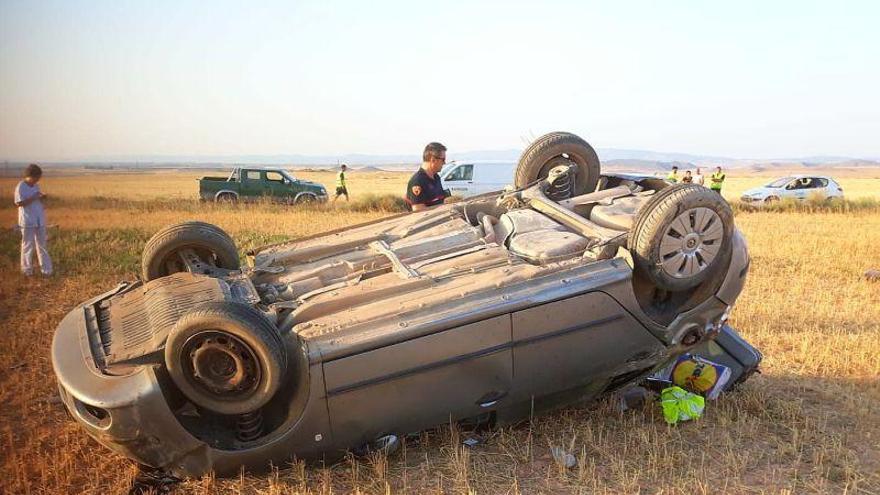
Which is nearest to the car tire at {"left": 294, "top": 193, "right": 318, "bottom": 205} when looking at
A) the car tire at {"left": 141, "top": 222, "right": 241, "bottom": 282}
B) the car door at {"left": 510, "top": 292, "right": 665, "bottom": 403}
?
the car tire at {"left": 141, "top": 222, "right": 241, "bottom": 282}

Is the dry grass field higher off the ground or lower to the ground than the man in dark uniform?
lower

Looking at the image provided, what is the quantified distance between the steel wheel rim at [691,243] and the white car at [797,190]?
19.0 metres

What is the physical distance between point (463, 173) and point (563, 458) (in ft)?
52.3

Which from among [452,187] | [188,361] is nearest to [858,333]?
A: [188,361]

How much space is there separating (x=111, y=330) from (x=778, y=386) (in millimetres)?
4863

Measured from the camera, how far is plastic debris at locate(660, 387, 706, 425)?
462cm

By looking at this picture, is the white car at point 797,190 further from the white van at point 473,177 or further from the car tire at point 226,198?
the car tire at point 226,198

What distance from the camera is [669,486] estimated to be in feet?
12.5

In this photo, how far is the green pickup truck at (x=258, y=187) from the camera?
20.9 m

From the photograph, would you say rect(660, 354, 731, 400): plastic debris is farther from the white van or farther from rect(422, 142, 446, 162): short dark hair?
the white van

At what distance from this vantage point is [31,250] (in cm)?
933

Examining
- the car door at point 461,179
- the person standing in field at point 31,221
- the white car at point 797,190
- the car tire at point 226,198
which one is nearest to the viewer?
the person standing in field at point 31,221

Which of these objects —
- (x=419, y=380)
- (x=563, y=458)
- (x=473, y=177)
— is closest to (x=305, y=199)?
(x=473, y=177)

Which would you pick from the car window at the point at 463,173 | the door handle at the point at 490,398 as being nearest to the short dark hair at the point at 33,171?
the door handle at the point at 490,398
